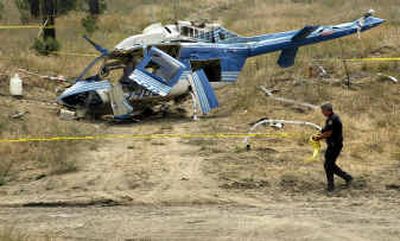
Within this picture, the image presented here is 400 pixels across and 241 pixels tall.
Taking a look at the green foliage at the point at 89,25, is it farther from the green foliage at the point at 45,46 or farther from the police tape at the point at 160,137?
the police tape at the point at 160,137

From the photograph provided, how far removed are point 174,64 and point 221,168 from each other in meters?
4.75

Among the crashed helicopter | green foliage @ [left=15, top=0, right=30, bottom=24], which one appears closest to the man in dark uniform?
the crashed helicopter

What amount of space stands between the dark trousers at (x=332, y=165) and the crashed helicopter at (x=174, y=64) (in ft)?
17.4

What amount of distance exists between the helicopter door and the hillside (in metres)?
0.94

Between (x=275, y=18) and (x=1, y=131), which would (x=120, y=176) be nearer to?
(x=1, y=131)

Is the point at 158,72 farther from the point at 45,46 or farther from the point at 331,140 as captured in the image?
the point at 45,46

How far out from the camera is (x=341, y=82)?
17.1 metres

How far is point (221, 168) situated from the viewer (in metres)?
11.7

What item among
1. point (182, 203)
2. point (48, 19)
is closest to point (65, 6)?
point (48, 19)

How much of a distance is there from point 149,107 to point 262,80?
351 cm

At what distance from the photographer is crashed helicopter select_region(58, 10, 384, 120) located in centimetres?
1577

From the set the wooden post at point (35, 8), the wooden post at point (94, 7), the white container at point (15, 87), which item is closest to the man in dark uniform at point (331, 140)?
the white container at point (15, 87)

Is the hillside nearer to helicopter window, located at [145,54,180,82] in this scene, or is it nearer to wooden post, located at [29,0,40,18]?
helicopter window, located at [145,54,180,82]

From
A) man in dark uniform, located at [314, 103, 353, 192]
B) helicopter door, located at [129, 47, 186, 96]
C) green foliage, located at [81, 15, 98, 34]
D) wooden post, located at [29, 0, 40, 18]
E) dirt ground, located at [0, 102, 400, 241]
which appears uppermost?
wooden post, located at [29, 0, 40, 18]
